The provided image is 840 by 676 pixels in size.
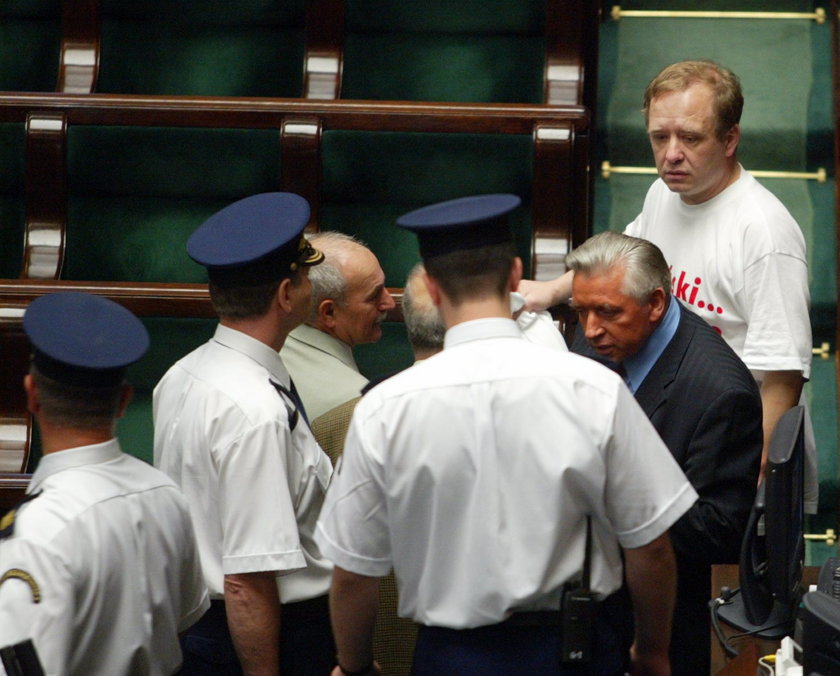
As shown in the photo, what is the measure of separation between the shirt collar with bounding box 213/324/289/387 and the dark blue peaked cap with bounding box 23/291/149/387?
26 cm

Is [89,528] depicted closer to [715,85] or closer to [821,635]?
[821,635]

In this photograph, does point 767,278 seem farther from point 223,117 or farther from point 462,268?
point 223,117

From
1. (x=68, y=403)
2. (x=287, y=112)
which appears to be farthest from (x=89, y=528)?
(x=287, y=112)

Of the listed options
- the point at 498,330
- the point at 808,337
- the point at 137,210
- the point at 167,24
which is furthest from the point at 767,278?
the point at 167,24

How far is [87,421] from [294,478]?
0.47m

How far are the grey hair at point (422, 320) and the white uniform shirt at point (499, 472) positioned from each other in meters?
0.51

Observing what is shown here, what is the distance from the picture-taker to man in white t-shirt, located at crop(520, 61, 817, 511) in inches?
118

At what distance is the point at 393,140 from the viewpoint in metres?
3.81

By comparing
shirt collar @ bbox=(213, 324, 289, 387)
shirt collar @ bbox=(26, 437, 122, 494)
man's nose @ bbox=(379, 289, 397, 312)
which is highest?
man's nose @ bbox=(379, 289, 397, 312)

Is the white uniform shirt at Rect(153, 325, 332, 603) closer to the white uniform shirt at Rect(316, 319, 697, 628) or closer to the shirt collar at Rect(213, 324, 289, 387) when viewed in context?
the shirt collar at Rect(213, 324, 289, 387)

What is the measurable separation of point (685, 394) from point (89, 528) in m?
1.27

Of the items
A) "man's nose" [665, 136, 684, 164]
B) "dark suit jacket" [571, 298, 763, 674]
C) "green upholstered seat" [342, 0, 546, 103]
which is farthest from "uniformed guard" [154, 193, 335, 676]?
"green upholstered seat" [342, 0, 546, 103]

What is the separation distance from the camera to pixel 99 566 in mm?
1968

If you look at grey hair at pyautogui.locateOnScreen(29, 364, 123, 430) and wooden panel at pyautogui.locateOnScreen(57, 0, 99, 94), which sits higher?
wooden panel at pyautogui.locateOnScreen(57, 0, 99, 94)
